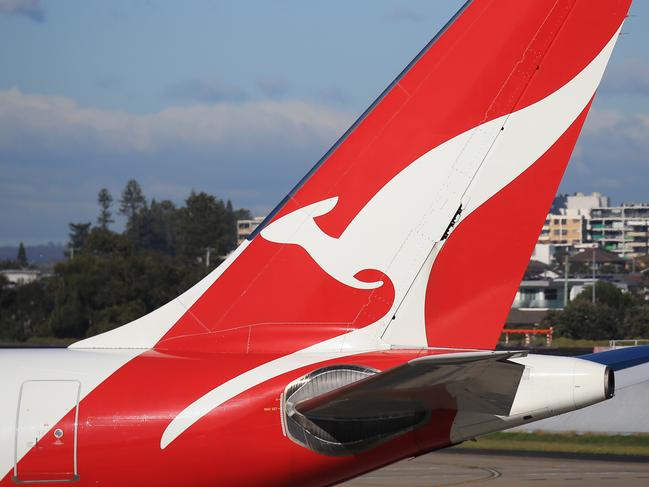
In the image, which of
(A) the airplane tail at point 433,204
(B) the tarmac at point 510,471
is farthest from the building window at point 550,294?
(A) the airplane tail at point 433,204

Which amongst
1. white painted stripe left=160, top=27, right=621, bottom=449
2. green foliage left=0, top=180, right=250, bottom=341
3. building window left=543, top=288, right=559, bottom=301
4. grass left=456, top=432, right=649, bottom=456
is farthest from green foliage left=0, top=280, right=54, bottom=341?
white painted stripe left=160, top=27, right=621, bottom=449

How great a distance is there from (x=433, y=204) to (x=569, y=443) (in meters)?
23.8

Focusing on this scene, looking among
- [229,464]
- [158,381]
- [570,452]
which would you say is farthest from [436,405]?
[570,452]

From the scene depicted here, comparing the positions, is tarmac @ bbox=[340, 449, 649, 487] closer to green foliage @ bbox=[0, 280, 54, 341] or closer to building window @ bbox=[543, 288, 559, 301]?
green foliage @ bbox=[0, 280, 54, 341]

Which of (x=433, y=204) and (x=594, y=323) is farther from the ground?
(x=433, y=204)

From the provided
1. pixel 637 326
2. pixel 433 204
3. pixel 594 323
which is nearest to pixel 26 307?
pixel 594 323

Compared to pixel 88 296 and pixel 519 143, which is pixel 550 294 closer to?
pixel 88 296

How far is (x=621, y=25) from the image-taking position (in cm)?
1227

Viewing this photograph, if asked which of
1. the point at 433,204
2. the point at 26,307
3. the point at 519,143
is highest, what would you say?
the point at 519,143

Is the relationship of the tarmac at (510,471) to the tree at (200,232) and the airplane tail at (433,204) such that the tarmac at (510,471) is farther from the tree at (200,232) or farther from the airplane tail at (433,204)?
the tree at (200,232)

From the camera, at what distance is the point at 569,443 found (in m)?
34.6

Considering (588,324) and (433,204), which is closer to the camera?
(433,204)

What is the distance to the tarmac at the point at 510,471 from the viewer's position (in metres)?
25.7

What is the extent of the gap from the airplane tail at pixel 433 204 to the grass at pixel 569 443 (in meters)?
20.7
